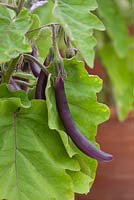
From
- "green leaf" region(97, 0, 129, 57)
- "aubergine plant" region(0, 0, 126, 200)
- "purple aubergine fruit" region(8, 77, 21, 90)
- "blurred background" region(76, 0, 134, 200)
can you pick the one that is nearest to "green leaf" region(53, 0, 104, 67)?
"aubergine plant" region(0, 0, 126, 200)

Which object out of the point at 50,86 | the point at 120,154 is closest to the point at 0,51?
the point at 50,86

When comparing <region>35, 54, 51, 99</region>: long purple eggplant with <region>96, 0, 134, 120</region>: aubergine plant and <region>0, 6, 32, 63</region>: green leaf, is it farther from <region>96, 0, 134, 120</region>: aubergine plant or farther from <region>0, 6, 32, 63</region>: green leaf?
<region>96, 0, 134, 120</region>: aubergine plant

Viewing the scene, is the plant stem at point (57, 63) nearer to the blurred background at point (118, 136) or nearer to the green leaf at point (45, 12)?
the green leaf at point (45, 12)

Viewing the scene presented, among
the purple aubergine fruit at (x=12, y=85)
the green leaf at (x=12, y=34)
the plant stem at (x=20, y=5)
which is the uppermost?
the green leaf at (x=12, y=34)

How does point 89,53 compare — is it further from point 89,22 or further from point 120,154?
point 120,154

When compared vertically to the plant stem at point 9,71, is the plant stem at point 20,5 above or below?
above

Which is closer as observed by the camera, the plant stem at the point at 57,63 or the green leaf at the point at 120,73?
the plant stem at the point at 57,63

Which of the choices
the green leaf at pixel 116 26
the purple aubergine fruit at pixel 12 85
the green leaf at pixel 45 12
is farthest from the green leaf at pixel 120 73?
the purple aubergine fruit at pixel 12 85
